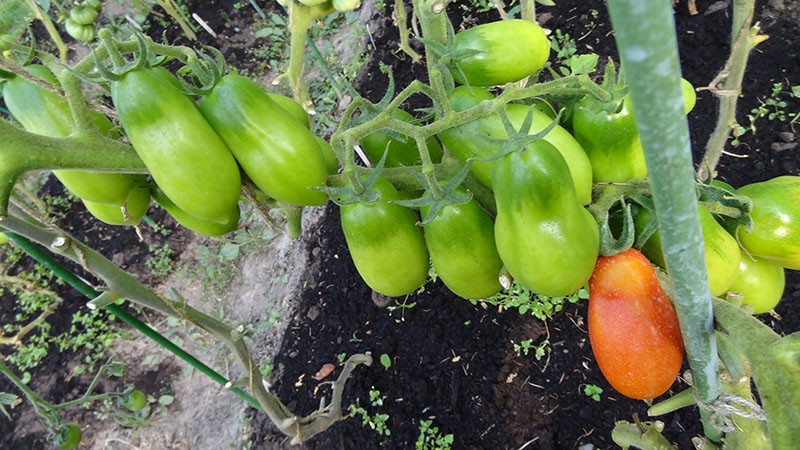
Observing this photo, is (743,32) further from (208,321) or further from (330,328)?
(330,328)

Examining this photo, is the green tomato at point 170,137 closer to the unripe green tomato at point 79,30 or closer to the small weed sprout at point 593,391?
the small weed sprout at point 593,391

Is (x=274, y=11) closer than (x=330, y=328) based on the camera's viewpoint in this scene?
No

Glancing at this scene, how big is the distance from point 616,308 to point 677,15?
228 centimetres

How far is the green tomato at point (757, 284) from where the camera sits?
99cm

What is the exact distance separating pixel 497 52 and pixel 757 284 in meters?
0.63

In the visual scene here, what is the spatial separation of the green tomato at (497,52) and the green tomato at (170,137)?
0.44 meters

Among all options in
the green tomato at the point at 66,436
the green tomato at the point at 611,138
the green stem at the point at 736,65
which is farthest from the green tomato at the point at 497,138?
the green tomato at the point at 66,436

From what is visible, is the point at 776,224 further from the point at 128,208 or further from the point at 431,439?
the point at 431,439

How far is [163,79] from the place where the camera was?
0.82 metres

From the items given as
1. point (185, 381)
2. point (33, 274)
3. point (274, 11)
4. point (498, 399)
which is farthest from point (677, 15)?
point (33, 274)

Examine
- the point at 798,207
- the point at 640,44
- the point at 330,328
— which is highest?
the point at 640,44

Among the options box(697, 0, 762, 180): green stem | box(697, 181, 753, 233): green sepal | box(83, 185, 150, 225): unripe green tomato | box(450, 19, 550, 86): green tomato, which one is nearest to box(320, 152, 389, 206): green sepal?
box(450, 19, 550, 86): green tomato

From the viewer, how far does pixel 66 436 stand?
2324 millimetres

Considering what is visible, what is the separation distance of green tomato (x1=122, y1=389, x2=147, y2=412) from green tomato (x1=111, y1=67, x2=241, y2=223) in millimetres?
2100
